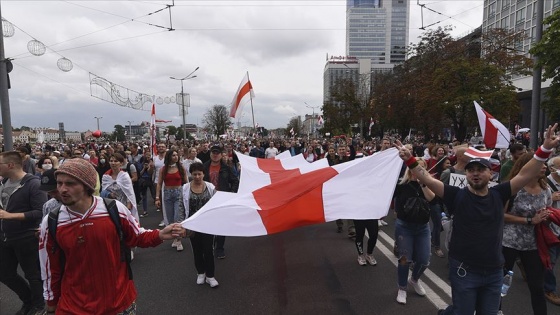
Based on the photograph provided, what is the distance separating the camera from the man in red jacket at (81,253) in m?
→ 2.33

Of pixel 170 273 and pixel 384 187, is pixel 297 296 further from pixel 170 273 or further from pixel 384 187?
pixel 170 273

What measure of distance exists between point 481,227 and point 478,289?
556 millimetres

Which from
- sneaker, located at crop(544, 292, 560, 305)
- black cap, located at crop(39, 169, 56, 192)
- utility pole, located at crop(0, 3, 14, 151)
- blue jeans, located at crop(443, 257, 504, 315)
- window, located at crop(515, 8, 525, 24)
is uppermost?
window, located at crop(515, 8, 525, 24)

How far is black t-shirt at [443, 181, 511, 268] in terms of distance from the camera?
2967 mm

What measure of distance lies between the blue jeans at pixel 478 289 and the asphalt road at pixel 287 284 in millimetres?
1064

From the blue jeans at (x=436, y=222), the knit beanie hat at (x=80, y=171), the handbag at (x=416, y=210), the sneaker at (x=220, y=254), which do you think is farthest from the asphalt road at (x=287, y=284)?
the knit beanie hat at (x=80, y=171)

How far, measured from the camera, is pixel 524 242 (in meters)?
3.66

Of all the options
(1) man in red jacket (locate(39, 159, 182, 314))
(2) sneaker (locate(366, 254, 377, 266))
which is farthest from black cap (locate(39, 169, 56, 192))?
(2) sneaker (locate(366, 254, 377, 266))

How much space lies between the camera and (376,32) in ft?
349

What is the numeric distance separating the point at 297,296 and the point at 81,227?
2.88m

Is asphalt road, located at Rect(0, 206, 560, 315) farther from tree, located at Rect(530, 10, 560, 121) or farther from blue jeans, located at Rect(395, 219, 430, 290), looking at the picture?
tree, located at Rect(530, 10, 560, 121)

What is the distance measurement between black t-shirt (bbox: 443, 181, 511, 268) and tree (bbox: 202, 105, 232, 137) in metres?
68.9

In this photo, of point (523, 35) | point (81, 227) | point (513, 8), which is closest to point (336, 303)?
point (81, 227)

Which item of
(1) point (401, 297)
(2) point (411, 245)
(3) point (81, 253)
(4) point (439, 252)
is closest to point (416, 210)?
(2) point (411, 245)
